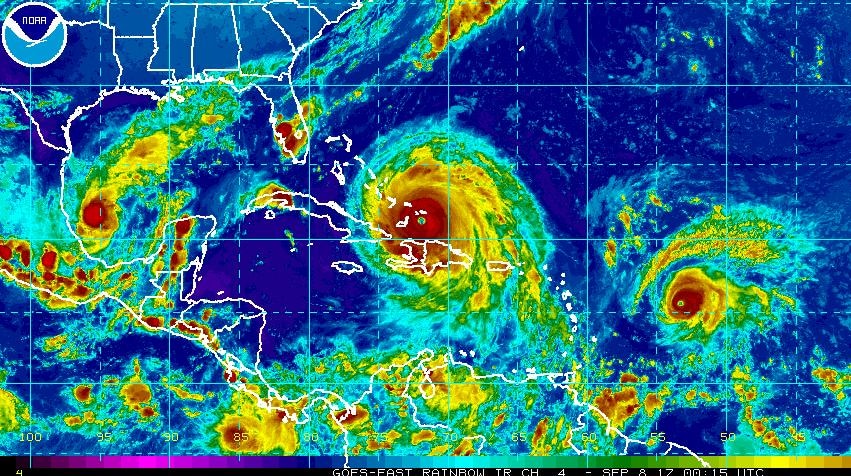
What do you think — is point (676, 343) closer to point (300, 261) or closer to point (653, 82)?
point (653, 82)

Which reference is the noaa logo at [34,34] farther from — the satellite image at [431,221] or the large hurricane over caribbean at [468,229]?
the large hurricane over caribbean at [468,229]

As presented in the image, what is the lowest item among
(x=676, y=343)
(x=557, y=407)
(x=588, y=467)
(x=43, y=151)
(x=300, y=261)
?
(x=588, y=467)

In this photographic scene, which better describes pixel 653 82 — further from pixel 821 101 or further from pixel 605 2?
pixel 821 101

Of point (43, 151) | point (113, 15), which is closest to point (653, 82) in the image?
point (113, 15)

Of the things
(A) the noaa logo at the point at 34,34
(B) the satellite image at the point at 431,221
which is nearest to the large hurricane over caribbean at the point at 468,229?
Result: (B) the satellite image at the point at 431,221

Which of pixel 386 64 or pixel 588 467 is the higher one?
pixel 386 64

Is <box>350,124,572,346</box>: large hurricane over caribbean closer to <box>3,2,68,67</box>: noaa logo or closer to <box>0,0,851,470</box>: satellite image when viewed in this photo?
<box>0,0,851,470</box>: satellite image
